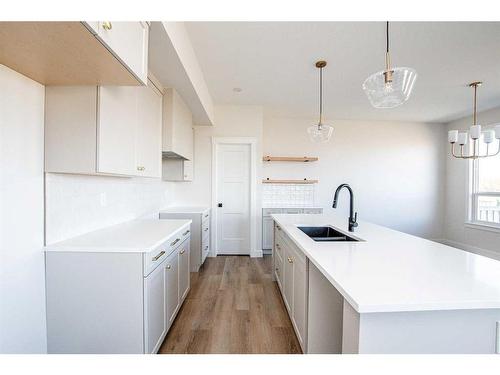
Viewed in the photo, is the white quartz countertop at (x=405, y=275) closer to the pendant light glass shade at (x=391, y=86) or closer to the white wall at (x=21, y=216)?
the pendant light glass shade at (x=391, y=86)

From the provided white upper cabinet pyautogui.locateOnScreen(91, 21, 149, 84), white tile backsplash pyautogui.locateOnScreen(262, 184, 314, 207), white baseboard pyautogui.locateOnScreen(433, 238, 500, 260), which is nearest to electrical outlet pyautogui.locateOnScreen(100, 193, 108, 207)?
white upper cabinet pyautogui.locateOnScreen(91, 21, 149, 84)

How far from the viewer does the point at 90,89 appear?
1.31m

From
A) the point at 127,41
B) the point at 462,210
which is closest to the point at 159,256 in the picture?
the point at 127,41

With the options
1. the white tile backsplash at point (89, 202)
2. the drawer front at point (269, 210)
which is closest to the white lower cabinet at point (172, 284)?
the white tile backsplash at point (89, 202)

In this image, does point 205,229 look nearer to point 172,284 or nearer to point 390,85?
point 172,284

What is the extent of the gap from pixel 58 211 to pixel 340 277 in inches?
65.8

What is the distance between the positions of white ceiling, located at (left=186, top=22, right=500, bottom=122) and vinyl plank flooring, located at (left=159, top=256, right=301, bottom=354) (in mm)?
2606

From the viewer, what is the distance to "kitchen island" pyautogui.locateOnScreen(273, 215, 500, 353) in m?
0.77

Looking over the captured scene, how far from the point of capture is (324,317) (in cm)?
139

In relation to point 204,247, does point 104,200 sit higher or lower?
higher

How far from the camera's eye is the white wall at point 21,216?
1.09 meters

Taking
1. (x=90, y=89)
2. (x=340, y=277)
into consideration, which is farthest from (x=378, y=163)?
(x=90, y=89)

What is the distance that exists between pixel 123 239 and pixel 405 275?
165cm
